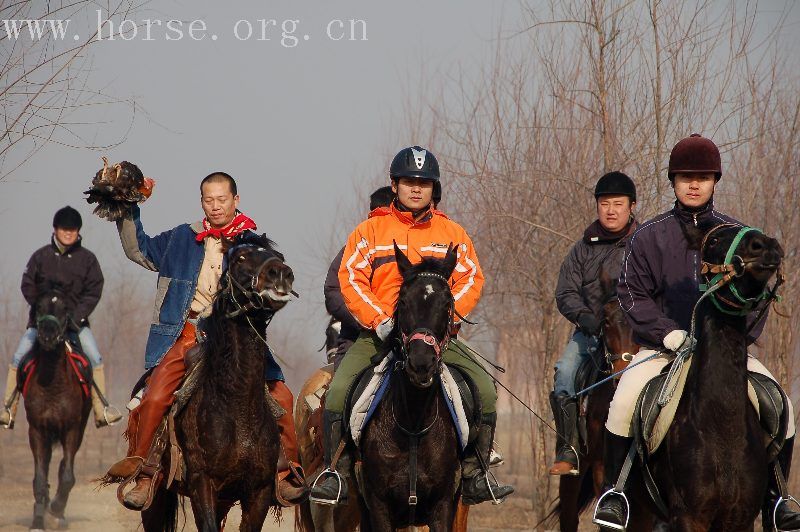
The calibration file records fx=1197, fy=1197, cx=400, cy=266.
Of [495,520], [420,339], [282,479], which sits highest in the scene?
[420,339]

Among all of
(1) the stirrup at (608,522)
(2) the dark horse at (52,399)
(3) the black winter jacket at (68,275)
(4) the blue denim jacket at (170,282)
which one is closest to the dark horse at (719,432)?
(1) the stirrup at (608,522)

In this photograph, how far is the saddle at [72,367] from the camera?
55.2 feet

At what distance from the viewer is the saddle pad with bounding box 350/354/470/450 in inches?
325

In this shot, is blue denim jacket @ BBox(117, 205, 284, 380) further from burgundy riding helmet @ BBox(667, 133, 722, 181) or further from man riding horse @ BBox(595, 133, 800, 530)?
burgundy riding helmet @ BBox(667, 133, 722, 181)

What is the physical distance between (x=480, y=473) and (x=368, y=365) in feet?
3.73

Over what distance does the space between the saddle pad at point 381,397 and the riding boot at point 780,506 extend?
2.07 m

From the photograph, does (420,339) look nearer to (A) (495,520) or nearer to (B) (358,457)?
(B) (358,457)

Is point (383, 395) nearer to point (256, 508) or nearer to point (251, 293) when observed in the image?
point (251, 293)

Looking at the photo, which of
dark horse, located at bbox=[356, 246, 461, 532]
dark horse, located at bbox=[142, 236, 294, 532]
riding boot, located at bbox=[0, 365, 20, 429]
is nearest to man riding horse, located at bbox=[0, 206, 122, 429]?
riding boot, located at bbox=[0, 365, 20, 429]

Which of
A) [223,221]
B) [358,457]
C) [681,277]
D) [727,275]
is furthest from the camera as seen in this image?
[223,221]

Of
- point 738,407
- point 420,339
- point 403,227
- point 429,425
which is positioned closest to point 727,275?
point 738,407

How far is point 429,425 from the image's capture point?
8039 millimetres

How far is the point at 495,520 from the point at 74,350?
22.9ft

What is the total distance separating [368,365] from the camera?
347 inches
